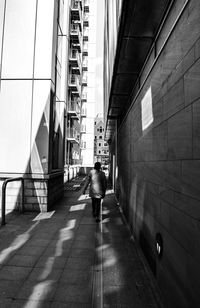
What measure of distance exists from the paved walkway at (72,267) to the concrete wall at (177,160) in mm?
399

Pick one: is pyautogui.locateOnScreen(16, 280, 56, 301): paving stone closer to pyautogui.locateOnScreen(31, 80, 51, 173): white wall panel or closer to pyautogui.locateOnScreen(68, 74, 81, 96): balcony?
pyautogui.locateOnScreen(31, 80, 51, 173): white wall panel

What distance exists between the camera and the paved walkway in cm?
281

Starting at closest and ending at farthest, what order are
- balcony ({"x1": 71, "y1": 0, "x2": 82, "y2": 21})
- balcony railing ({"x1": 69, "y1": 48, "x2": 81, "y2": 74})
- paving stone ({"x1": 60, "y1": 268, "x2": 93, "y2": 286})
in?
paving stone ({"x1": 60, "y1": 268, "x2": 93, "y2": 286}) < balcony railing ({"x1": 69, "y1": 48, "x2": 81, "y2": 74}) < balcony ({"x1": 71, "y1": 0, "x2": 82, "y2": 21})

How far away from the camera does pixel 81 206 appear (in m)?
8.88

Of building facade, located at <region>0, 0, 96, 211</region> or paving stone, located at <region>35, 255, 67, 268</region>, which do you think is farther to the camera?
building facade, located at <region>0, 0, 96, 211</region>

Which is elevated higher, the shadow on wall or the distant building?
the distant building

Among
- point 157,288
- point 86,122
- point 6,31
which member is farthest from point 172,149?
point 86,122

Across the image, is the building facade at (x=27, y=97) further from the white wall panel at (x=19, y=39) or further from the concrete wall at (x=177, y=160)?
the concrete wall at (x=177, y=160)

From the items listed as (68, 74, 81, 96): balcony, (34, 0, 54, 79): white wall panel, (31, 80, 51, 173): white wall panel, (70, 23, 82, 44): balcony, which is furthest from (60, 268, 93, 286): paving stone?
(70, 23, 82, 44): balcony

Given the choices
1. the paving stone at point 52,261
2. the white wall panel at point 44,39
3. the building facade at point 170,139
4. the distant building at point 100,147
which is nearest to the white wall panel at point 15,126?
the white wall panel at point 44,39

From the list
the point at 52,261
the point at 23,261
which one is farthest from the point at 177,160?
the point at 23,261

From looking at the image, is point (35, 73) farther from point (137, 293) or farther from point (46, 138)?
point (137, 293)

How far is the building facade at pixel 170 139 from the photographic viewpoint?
199 centimetres

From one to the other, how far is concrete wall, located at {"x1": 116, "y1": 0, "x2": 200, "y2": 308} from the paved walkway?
0.40 meters
